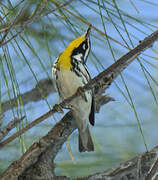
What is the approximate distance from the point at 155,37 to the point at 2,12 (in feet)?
1.16

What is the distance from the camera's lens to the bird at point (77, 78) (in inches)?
40.4

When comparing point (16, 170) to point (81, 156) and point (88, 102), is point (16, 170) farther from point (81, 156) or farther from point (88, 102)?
point (81, 156)

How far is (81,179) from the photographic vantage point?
816mm

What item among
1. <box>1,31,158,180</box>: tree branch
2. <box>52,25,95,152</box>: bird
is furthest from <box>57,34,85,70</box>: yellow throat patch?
<box>1,31,158,180</box>: tree branch

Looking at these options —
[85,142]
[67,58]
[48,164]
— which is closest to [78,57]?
[67,58]

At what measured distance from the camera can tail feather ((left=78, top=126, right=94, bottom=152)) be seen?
1096 mm

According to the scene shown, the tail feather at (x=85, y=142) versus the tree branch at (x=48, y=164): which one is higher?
the tail feather at (x=85, y=142)

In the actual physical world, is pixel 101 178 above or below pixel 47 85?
below

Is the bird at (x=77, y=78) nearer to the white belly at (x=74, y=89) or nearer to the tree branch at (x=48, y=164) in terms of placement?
the white belly at (x=74, y=89)

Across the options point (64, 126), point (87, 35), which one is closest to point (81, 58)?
point (87, 35)

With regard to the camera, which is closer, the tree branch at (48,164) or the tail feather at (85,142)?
the tree branch at (48,164)

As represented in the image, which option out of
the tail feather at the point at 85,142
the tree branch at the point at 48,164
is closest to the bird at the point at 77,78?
the tail feather at the point at 85,142

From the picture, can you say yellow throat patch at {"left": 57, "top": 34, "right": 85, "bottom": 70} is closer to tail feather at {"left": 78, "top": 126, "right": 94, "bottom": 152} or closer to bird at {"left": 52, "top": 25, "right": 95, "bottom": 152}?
bird at {"left": 52, "top": 25, "right": 95, "bottom": 152}

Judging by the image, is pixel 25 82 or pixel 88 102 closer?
pixel 88 102
